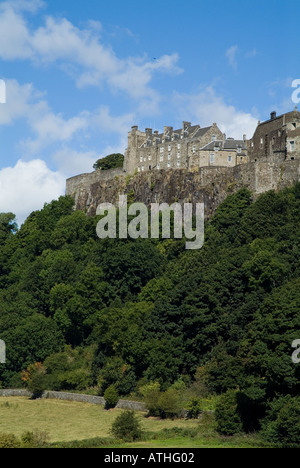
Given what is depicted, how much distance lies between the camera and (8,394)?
61938 millimetres

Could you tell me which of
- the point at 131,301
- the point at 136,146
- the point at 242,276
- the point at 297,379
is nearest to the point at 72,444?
the point at 297,379

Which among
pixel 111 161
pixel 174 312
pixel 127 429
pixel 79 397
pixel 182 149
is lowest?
pixel 127 429

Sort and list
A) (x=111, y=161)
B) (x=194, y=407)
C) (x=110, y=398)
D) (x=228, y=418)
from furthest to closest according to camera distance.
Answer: (x=111, y=161)
(x=110, y=398)
(x=194, y=407)
(x=228, y=418)

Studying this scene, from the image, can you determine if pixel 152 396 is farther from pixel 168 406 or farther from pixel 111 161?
pixel 111 161

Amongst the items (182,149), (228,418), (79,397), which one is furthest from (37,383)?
(182,149)

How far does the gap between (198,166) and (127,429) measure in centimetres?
4264

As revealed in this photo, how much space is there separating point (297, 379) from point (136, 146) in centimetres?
5413

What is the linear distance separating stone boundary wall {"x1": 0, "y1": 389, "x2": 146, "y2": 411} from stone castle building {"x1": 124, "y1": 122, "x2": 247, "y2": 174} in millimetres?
31757

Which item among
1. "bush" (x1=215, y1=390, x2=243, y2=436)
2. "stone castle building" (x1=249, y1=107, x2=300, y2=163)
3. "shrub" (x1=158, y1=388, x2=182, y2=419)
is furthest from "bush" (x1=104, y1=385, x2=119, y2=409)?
"stone castle building" (x1=249, y1=107, x2=300, y2=163)

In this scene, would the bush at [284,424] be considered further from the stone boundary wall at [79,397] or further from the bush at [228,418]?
the stone boundary wall at [79,397]

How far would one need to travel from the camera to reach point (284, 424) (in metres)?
39.4

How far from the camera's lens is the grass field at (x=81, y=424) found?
40438 millimetres

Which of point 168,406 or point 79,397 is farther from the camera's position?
point 79,397

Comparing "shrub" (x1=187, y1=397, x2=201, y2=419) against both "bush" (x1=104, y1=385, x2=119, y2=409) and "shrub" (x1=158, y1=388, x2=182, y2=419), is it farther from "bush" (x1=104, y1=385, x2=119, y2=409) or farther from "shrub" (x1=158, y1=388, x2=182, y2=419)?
"bush" (x1=104, y1=385, x2=119, y2=409)
